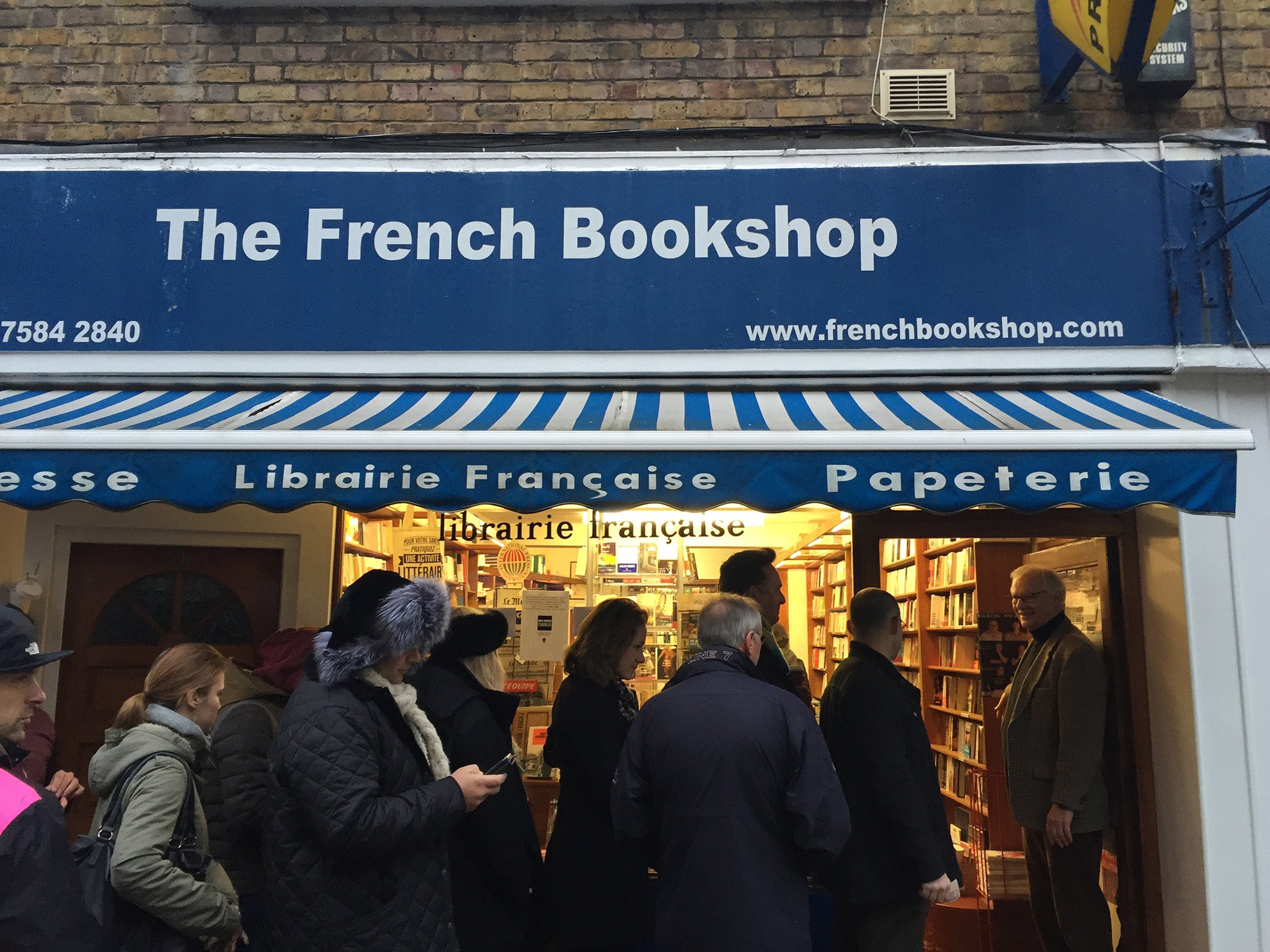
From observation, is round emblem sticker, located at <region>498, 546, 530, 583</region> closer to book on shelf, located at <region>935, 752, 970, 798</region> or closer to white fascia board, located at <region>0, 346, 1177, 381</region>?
white fascia board, located at <region>0, 346, 1177, 381</region>

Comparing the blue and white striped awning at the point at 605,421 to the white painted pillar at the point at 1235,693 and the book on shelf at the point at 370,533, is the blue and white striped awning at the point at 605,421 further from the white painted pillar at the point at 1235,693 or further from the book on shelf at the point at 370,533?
the book on shelf at the point at 370,533

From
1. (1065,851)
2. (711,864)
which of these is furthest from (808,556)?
(711,864)

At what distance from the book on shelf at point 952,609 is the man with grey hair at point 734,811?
343 centimetres

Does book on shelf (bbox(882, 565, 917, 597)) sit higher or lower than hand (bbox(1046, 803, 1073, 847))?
higher

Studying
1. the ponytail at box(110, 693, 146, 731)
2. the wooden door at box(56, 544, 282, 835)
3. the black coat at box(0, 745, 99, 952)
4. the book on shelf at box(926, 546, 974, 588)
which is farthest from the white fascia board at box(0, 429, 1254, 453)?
the book on shelf at box(926, 546, 974, 588)

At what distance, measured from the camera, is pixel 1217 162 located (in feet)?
15.9

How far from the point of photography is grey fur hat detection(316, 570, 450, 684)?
3.16 metres

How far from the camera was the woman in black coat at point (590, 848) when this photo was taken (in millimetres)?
3920

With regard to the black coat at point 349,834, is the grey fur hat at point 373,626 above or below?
above

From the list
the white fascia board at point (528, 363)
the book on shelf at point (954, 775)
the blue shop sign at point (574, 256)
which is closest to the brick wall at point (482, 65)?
the blue shop sign at point (574, 256)

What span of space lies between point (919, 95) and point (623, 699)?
3.58 meters

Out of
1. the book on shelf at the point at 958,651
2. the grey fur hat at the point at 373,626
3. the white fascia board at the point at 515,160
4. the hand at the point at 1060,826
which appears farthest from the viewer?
the book on shelf at the point at 958,651

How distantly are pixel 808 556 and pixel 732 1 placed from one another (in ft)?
16.1

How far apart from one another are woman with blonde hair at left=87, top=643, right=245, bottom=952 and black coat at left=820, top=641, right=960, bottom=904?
8.01ft
